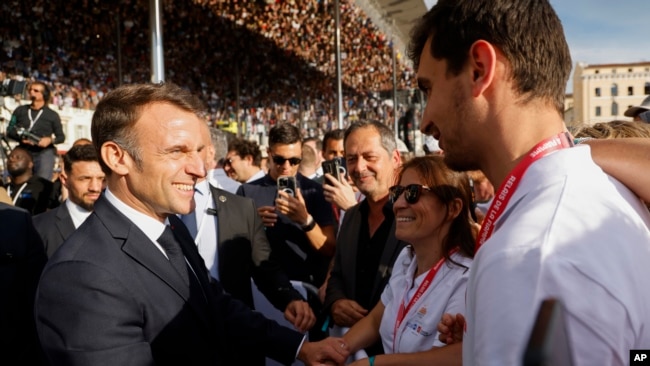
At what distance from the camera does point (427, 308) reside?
224 cm

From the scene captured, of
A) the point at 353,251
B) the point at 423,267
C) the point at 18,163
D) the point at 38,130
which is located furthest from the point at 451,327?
the point at 38,130

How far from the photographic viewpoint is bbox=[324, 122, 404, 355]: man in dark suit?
3.10 m

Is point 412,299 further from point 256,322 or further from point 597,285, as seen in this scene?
point 597,285

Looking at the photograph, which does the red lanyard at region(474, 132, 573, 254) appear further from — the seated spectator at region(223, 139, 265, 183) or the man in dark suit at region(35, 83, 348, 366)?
the seated spectator at region(223, 139, 265, 183)

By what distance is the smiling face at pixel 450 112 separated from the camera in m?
1.19

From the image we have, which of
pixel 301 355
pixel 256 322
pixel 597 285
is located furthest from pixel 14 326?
pixel 597 285

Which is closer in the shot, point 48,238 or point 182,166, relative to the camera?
point 182,166

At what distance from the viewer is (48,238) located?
3.49m

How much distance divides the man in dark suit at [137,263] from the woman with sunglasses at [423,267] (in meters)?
0.66

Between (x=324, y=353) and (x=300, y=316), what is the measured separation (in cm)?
56

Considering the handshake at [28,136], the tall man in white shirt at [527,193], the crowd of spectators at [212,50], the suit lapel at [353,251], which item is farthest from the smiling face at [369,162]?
the crowd of spectators at [212,50]

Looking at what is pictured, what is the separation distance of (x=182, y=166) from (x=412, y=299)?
1.02m

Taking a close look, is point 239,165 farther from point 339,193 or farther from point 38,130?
point 38,130

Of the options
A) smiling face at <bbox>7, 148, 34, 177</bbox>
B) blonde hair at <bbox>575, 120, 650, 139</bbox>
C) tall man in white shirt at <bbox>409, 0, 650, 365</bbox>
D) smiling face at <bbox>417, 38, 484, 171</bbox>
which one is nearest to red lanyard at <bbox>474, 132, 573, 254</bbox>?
tall man in white shirt at <bbox>409, 0, 650, 365</bbox>
